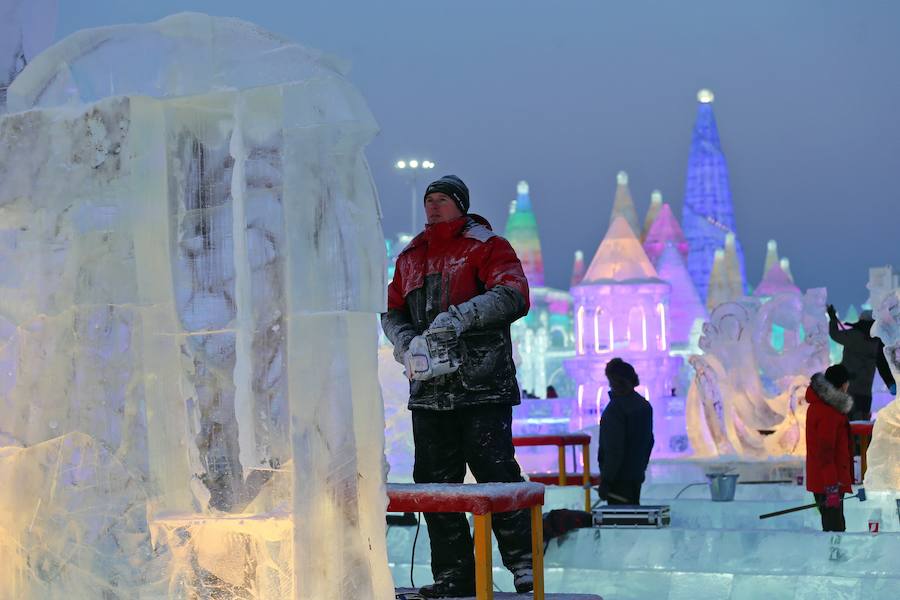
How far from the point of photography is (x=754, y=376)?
58.6 ft

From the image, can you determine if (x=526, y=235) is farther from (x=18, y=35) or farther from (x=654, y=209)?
(x=18, y=35)

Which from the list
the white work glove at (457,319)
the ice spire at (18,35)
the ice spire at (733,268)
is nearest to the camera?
the white work glove at (457,319)

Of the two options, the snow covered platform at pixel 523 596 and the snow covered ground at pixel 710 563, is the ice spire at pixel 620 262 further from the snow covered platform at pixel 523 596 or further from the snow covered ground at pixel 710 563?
the snow covered platform at pixel 523 596

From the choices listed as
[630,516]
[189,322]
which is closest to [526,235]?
[630,516]

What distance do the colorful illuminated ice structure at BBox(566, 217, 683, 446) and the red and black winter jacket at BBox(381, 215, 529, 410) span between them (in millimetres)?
23203

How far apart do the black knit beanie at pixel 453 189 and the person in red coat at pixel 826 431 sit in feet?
13.0

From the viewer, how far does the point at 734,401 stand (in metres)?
17.8

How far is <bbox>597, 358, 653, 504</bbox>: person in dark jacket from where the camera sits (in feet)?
33.1

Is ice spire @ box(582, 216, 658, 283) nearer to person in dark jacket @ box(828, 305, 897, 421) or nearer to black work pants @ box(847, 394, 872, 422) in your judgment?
person in dark jacket @ box(828, 305, 897, 421)

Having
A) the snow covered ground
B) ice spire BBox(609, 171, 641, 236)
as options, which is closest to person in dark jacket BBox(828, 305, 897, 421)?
the snow covered ground

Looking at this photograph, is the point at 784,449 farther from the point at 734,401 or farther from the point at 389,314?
the point at 389,314

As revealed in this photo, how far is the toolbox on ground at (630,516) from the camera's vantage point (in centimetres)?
865

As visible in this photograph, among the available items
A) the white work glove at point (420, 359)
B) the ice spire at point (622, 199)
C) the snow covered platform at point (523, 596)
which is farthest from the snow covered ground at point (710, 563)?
the ice spire at point (622, 199)

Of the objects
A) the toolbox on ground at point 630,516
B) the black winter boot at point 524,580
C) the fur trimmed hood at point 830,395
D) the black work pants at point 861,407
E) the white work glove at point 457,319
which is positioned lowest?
the toolbox on ground at point 630,516
